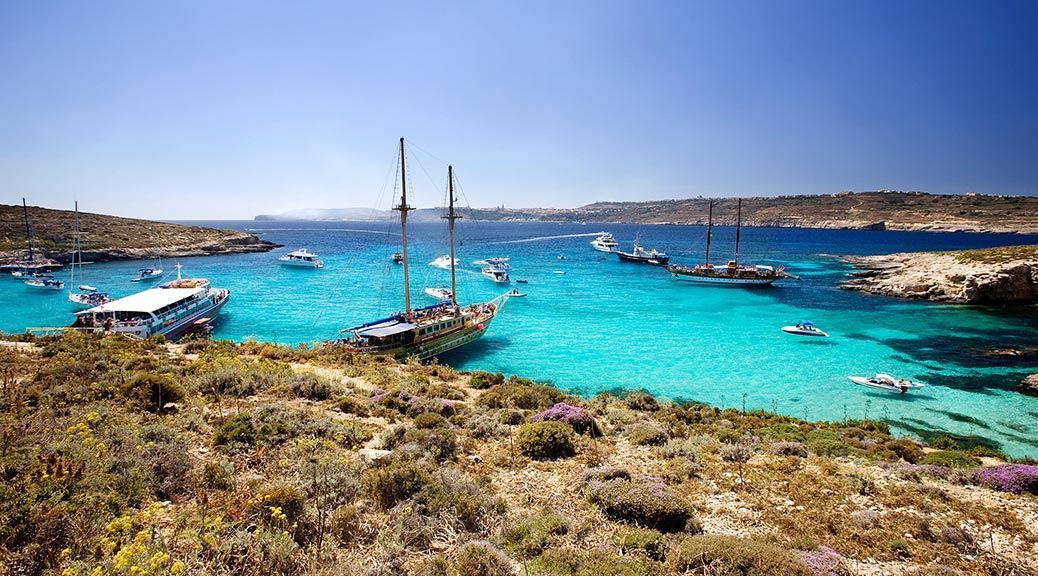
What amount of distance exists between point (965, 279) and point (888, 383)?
38.7m

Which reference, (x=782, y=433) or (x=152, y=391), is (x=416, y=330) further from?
(x=782, y=433)

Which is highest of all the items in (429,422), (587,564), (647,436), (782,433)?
(587,564)

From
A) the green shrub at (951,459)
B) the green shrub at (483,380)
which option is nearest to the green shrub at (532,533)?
the green shrub at (951,459)

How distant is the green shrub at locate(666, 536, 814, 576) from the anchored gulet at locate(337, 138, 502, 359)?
21755mm

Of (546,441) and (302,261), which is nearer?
(546,441)

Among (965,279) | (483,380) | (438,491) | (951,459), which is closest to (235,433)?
(438,491)

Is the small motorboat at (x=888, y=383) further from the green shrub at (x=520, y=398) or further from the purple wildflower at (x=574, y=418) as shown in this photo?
the purple wildflower at (x=574, y=418)

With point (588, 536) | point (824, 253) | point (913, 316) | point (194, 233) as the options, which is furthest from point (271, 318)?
point (824, 253)

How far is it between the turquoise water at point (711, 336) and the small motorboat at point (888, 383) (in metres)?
0.52

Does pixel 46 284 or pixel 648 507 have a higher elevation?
pixel 648 507

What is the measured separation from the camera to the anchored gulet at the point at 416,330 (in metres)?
26.2

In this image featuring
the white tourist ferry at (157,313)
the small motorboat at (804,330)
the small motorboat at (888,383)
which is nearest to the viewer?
the small motorboat at (888,383)

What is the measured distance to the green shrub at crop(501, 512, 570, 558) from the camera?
680 cm

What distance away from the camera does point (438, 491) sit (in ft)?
26.3
